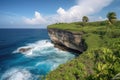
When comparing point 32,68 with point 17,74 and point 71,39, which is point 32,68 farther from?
point 71,39

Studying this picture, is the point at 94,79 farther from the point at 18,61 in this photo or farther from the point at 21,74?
the point at 18,61

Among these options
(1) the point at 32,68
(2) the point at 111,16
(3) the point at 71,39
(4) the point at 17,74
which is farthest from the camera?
(3) the point at 71,39

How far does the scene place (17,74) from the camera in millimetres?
40562

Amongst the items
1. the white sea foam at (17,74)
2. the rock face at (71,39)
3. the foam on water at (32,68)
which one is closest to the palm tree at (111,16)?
the rock face at (71,39)

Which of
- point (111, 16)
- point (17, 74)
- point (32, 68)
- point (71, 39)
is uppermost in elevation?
point (111, 16)

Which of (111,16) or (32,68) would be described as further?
(111,16)

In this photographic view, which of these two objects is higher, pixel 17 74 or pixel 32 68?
pixel 17 74

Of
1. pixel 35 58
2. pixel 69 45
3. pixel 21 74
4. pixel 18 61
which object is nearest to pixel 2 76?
pixel 21 74

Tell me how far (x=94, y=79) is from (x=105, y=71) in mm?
1474

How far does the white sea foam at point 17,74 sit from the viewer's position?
38406 millimetres

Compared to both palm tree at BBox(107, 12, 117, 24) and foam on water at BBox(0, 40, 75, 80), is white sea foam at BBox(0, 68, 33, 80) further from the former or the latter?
palm tree at BBox(107, 12, 117, 24)

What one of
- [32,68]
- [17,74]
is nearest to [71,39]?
[32,68]

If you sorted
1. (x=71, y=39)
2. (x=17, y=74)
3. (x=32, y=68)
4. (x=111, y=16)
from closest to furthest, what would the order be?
1. (x=17, y=74)
2. (x=32, y=68)
3. (x=111, y=16)
4. (x=71, y=39)

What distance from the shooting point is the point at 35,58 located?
57.2m
